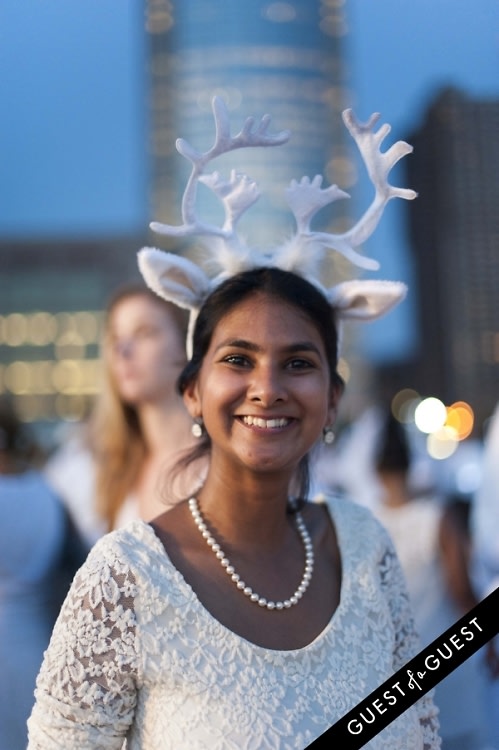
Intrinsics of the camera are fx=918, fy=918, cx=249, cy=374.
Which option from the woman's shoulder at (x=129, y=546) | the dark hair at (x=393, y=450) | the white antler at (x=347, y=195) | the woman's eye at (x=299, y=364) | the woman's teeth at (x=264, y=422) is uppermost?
the white antler at (x=347, y=195)

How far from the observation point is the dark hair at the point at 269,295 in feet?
6.11

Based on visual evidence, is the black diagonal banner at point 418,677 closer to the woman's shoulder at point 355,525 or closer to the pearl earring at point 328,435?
the woman's shoulder at point 355,525

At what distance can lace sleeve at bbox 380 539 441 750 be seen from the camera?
6.25 ft

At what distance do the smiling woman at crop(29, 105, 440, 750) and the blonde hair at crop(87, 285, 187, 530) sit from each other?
1.11 meters

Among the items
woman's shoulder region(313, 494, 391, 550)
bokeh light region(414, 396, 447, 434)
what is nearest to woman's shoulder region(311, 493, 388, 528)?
woman's shoulder region(313, 494, 391, 550)

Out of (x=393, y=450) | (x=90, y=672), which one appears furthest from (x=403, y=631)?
(x=393, y=450)

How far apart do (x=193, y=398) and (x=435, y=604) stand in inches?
94.7

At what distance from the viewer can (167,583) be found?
165cm

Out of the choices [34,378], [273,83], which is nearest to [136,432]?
[34,378]

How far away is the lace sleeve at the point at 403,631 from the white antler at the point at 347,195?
668 mm

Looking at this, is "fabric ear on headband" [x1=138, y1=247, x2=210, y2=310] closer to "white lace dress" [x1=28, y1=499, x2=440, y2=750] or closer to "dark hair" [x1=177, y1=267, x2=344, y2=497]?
"dark hair" [x1=177, y1=267, x2=344, y2=497]

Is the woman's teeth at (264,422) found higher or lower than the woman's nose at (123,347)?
lower

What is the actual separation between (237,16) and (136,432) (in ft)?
319

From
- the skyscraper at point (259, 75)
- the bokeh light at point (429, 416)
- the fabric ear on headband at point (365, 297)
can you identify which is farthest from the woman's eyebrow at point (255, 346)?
the skyscraper at point (259, 75)
